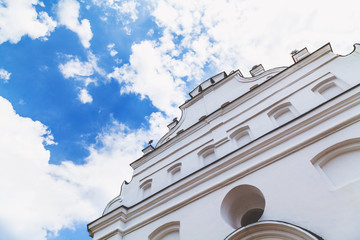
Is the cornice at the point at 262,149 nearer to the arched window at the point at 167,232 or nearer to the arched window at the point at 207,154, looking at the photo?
the arched window at the point at 167,232

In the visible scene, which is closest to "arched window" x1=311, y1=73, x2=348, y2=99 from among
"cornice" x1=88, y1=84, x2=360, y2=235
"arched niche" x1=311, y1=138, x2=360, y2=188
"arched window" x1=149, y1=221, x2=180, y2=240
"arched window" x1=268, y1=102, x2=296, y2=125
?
"arched window" x1=268, y1=102, x2=296, y2=125

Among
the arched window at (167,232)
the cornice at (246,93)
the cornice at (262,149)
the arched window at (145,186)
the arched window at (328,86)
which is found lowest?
the arched window at (167,232)

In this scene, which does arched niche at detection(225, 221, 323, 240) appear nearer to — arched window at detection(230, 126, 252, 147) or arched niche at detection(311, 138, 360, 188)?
arched niche at detection(311, 138, 360, 188)

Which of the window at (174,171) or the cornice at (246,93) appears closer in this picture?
the cornice at (246,93)

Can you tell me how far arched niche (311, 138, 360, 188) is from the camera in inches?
271

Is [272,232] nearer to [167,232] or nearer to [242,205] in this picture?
[242,205]

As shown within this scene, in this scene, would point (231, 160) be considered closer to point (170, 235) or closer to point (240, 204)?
point (240, 204)

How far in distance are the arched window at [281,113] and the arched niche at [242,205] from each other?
3.89m

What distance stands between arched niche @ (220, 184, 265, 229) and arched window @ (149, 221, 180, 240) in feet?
6.91

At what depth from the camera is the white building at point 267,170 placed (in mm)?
6539

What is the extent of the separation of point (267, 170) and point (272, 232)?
2.40 metres

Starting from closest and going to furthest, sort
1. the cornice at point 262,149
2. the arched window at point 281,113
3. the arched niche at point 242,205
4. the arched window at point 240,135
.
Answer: the cornice at point 262,149, the arched niche at point 242,205, the arched window at point 281,113, the arched window at point 240,135

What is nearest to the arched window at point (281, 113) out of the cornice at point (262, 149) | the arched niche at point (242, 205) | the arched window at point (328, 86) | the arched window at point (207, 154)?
the arched window at point (328, 86)

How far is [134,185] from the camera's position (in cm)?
1436
